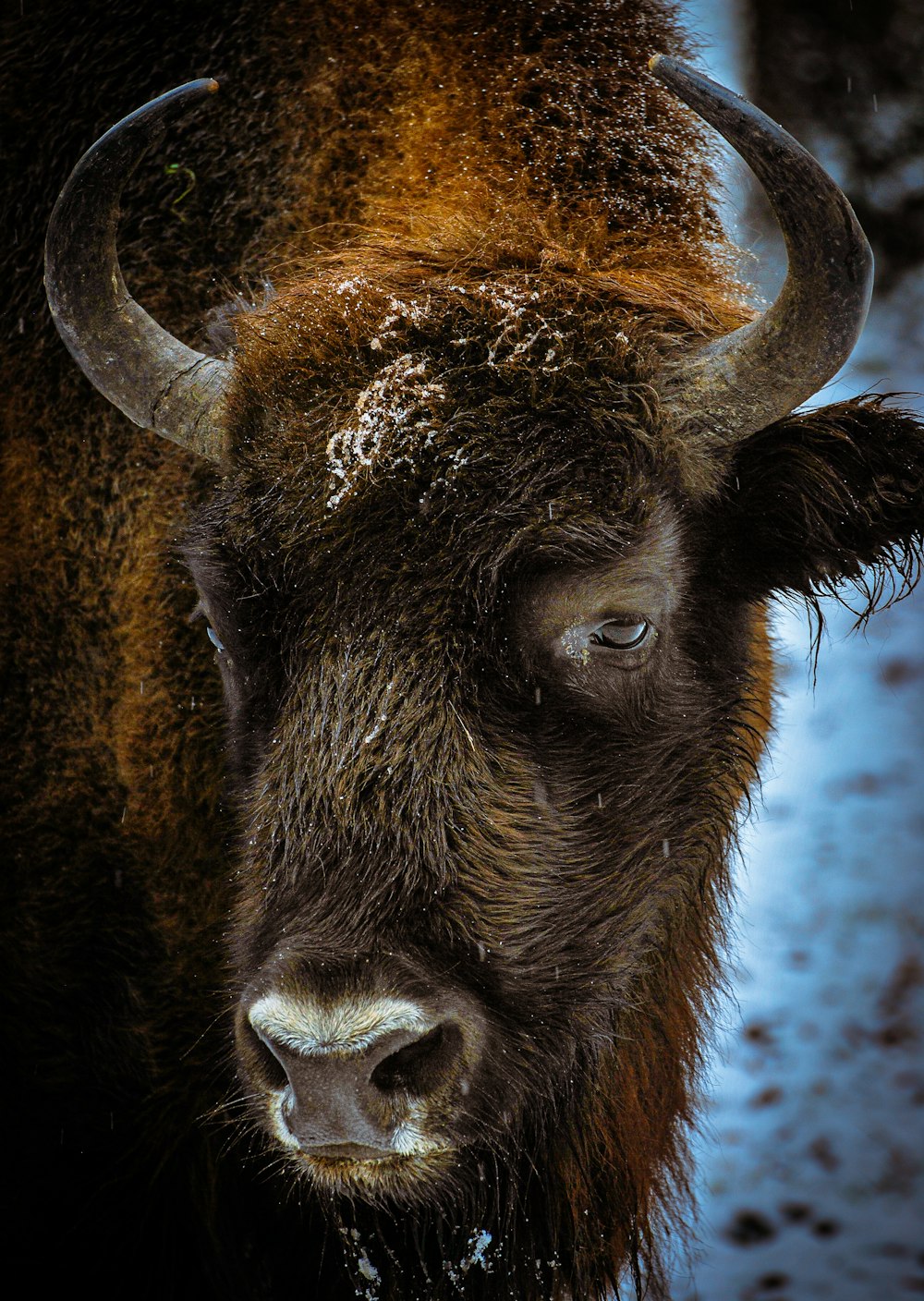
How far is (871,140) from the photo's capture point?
10562 mm

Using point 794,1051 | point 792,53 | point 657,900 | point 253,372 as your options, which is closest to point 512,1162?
point 657,900

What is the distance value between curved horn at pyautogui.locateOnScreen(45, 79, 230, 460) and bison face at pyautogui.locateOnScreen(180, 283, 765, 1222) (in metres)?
0.17

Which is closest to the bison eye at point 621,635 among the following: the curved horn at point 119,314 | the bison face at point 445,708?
the bison face at point 445,708

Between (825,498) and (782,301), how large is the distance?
52cm

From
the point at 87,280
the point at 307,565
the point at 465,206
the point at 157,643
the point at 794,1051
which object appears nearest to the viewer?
the point at 307,565

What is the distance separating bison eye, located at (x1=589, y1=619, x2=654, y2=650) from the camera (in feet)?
8.52

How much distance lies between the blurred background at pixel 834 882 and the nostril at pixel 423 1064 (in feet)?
4.79

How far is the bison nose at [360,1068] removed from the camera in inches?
82.7

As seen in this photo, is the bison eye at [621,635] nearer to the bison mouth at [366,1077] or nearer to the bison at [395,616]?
the bison at [395,616]

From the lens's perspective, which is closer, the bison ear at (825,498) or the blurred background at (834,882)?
the bison ear at (825,498)

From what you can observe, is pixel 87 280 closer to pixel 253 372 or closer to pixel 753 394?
pixel 253 372

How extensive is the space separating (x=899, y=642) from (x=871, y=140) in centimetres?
461

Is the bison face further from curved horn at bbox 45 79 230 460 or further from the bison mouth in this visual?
curved horn at bbox 45 79 230 460

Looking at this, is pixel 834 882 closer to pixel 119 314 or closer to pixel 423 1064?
pixel 423 1064
